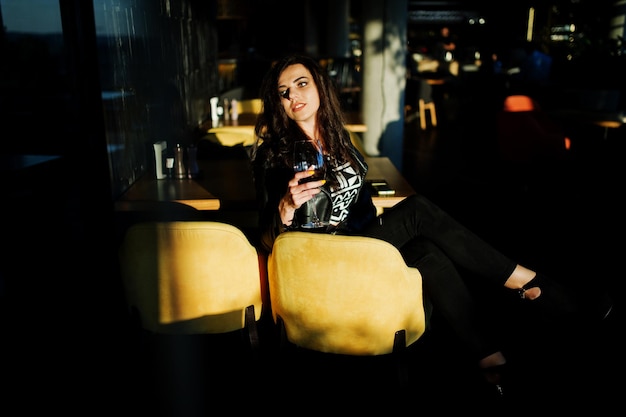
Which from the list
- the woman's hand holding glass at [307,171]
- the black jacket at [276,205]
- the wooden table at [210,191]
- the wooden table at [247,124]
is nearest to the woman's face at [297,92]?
the black jacket at [276,205]

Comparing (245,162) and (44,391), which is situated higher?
(245,162)

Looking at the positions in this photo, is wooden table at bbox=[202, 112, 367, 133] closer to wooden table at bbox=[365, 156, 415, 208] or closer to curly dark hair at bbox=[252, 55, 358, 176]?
wooden table at bbox=[365, 156, 415, 208]

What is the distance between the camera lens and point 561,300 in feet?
7.38

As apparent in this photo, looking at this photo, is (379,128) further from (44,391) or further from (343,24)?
(343,24)

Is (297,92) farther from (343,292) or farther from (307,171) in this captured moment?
(343,292)

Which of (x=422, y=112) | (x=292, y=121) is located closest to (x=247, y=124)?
(x=292, y=121)

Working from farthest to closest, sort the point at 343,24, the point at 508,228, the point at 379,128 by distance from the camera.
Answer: the point at 343,24
the point at 379,128
the point at 508,228

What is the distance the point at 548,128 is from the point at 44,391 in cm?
428

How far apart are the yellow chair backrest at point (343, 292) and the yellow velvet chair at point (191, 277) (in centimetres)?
11

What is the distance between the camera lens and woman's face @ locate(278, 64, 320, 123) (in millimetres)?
2242

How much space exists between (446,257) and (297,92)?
2.87ft

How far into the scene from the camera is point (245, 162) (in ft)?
11.0

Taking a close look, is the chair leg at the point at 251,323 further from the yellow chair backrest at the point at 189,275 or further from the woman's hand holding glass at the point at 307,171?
the woman's hand holding glass at the point at 307,171

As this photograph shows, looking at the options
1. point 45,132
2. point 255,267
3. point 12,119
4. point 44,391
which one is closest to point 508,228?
point 255,267
